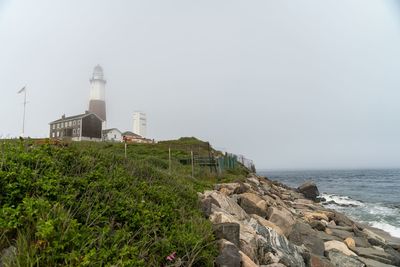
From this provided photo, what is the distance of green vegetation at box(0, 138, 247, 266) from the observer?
10.6ft

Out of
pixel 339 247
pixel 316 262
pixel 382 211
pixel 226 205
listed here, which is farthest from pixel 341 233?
pixel 382 211

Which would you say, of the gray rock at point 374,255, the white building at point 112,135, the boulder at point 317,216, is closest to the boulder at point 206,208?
the gray rock at point 374,255

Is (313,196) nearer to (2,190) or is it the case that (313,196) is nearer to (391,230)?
(391,230)

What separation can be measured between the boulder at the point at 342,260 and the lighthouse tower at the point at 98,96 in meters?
58.2

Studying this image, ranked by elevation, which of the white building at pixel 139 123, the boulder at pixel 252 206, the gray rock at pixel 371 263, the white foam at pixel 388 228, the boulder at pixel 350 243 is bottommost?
the white foam at pixel 388 228

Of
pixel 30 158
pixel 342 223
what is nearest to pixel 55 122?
pixel 342 223

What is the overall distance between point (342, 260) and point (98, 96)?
61.8 m

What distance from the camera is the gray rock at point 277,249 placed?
611cm

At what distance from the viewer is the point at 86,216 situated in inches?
165

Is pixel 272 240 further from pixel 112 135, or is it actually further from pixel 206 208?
pixel 112 135

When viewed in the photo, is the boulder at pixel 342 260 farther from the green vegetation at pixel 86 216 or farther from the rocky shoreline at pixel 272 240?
the green vegetation at pixel 86 216

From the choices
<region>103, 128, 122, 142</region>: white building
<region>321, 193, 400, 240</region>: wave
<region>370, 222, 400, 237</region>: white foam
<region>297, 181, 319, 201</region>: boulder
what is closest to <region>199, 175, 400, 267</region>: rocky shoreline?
<region>370, 222, 400, 237</region>: white foam

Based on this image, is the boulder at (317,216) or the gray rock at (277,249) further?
the boulder at (317,216)

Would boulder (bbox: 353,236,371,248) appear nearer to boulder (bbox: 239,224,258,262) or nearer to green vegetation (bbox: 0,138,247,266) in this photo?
boulder (bbox: 239,224,258,262)
